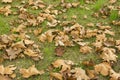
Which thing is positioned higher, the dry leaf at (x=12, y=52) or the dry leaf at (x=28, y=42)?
the dry leaf at (x=28, y=42)

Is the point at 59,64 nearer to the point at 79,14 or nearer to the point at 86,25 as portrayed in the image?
the point at 86,25

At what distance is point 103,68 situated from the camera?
3490mm

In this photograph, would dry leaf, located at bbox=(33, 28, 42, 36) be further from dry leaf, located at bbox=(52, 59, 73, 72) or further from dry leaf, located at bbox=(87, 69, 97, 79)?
dry leaf, located at bbox=(87, 69, 97, 79)

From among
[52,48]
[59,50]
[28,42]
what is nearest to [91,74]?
[59,50]

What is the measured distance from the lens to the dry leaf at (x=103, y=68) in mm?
3471

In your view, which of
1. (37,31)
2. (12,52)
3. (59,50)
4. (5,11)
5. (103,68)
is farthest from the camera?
(5,11)

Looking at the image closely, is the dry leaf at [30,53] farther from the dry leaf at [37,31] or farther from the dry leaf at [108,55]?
the dry leaf at [108,55]

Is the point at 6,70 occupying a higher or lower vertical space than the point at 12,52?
lower

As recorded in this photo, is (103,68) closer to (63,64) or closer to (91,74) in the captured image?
(91,74)

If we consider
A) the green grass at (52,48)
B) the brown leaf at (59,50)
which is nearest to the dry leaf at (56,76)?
the green grass at (52,48)

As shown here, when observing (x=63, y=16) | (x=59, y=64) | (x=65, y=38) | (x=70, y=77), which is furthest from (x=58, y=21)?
(x=70, y=77)

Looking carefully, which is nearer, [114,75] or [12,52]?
[114,75]

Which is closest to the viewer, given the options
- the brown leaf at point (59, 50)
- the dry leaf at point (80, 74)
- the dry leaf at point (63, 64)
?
the dry leaf at point (80, 74)

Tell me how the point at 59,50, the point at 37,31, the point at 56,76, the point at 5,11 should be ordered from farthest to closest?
1. the point at 5,11
2. the point at 37,31
3. the point at 59,50
4. the point at 56,76
